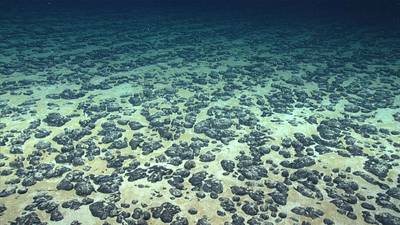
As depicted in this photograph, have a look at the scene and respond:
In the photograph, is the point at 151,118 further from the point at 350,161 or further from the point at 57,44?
the point at 57,44

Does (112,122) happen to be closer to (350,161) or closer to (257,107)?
(257,107)

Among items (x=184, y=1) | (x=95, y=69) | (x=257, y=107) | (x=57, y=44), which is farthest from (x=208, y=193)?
(x=184, y=1)

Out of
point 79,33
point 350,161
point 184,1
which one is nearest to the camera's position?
point 350,161

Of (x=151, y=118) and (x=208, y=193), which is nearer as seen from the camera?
(x=208, y=193)

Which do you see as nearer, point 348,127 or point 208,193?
point 208,193

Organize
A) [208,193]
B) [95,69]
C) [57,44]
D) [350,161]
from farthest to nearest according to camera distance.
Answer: [57,44] < [95,69] < [350,161] < [208,193]

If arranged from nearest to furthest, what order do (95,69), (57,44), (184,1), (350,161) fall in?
(350,161), (95,69), (57,44), (184,1)

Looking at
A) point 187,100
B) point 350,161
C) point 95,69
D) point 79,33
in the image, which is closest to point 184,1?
point 79,33
